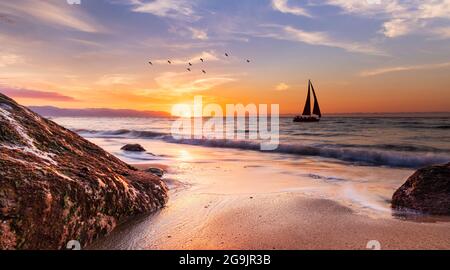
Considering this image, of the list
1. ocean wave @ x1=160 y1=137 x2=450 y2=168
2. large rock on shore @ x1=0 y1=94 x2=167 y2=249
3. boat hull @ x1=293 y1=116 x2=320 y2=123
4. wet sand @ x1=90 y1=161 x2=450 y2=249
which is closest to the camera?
large rock on shore @ x1=0 y1=94 x2=167 y2=249

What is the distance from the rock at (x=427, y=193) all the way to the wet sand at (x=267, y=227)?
0.41 metres

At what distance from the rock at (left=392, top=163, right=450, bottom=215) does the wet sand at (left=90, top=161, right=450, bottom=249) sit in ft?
1.33

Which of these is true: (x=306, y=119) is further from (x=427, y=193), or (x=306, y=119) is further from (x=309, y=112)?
(x=427, y=193)

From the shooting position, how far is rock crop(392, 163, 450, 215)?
13.2ft

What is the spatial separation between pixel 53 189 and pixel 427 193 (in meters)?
4.47

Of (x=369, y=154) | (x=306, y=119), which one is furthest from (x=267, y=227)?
(x=306, y=119)

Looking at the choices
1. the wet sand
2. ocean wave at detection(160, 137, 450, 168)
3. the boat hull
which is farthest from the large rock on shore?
the boat hull

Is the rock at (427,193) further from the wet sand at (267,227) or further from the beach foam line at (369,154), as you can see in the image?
the beach foam line at (369,154)

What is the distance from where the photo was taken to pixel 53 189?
8.46ft

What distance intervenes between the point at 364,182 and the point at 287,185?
6.09 ft

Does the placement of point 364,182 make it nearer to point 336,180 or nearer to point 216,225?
point 336,180

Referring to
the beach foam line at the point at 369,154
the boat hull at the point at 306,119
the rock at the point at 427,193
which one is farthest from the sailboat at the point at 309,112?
the rock at the point at 427,193

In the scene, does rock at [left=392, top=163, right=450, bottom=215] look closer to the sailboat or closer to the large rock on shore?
the large rock on shore
